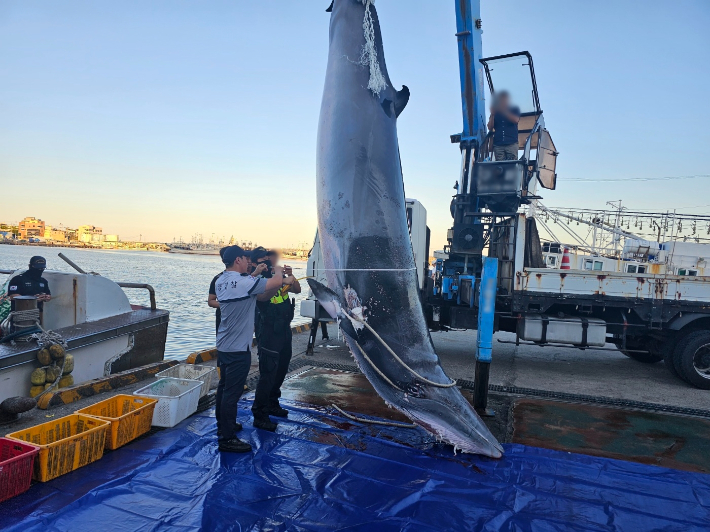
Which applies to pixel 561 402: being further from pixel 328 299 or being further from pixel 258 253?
pixel 258 253

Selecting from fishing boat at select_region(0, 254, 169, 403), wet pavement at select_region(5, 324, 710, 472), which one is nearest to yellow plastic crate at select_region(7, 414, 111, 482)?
wet pavement at select_region(5, 324, 710, 472)

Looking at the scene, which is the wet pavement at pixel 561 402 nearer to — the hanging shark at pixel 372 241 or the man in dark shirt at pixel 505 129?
the hanging shark at pixel 372 241

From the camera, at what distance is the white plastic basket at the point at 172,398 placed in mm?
3953

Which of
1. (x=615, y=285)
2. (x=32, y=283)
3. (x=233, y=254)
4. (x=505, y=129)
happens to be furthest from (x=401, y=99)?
(x=32, y=283)

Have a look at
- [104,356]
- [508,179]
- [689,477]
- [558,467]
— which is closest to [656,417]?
[689,477]

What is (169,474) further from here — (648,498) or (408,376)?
(648,498)

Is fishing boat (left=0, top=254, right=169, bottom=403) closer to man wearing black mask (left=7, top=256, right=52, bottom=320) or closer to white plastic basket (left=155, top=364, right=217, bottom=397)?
man wearing black mask (left=7, top=256, right=52, bottom=320)

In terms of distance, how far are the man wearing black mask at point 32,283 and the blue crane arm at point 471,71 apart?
680 centimetres

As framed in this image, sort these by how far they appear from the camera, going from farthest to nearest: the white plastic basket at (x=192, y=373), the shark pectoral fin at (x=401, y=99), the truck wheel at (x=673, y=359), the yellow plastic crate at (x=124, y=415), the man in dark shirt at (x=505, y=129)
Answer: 1. the man in dark shirt at (x=505, y=129)
2. the truck wheel at (x=673, y=359)
3. the white plastic basket at (x=192, y=373)
4. the shark pectoral fin at (x=401, y=99)
5. the yellow plastic crate at (x=124, y=415)

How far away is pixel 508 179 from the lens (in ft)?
24.7

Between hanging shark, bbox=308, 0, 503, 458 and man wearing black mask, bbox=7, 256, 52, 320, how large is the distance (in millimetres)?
4435

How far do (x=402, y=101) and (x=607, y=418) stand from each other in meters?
4.06

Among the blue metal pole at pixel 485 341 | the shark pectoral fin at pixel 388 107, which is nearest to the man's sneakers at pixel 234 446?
the blue metal pole at pixel 485 341

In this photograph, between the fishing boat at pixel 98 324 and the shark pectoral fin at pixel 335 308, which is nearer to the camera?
the shark pectoral fin at pixel 335 308
